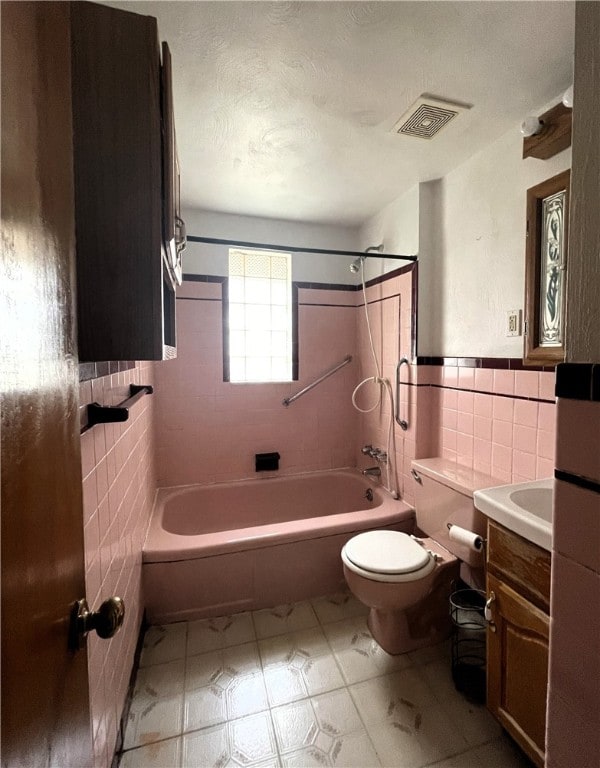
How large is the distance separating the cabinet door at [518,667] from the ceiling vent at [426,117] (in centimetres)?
180

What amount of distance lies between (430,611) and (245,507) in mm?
1402

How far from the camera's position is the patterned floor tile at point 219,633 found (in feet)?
Answer: 5.22

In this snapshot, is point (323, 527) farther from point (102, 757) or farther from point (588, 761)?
point (588, 761)

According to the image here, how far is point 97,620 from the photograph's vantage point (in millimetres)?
542

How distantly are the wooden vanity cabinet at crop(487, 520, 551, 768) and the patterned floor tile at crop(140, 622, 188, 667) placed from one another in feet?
4.22

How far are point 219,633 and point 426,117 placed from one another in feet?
8.36

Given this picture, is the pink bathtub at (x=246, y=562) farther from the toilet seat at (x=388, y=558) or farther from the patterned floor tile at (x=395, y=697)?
the patterned floor tile at (x=395, y=697)

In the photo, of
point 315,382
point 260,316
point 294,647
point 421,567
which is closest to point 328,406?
point 315,382

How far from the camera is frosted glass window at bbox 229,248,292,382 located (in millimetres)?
2621

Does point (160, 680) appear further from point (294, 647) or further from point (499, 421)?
point (499, 421)

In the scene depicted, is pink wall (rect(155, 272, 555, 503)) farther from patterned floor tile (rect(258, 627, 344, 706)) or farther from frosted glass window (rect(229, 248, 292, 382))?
patterned floor tile (rect(258, 627, 344, 706))

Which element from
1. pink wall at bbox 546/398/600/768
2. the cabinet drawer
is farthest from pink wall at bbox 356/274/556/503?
pink wall at bbox 546/398/600/768

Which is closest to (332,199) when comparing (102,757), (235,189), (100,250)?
(235,189)

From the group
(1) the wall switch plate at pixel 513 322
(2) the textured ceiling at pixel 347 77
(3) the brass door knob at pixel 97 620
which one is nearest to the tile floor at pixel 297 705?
(3) the brass door knob at pixel 97 620
